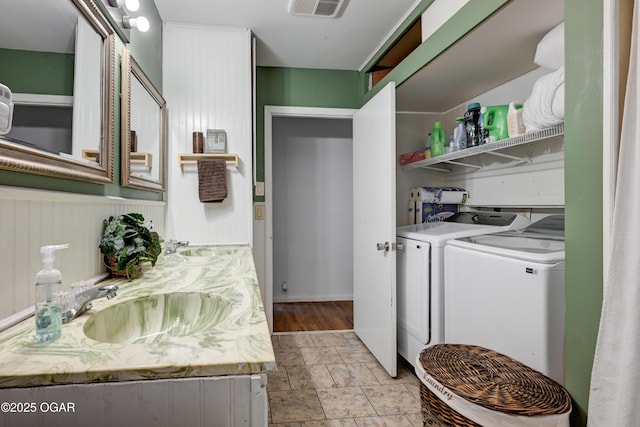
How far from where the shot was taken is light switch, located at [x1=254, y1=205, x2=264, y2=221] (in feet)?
9.71

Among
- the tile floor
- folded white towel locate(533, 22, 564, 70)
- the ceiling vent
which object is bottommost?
the tile floor

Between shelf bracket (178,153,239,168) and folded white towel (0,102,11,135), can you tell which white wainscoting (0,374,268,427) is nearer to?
folded white towel (0,102,11,135)

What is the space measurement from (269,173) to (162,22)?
1349 mm

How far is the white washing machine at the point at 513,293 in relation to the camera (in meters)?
1.30

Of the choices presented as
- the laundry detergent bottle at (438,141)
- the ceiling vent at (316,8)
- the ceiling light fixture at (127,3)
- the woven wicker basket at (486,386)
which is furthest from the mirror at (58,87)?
the laundry detergent bottle at (438,141)

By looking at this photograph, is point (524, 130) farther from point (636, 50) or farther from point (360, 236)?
point (360, 236)

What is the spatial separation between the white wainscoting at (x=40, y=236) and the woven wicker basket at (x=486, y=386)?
4.13 feet

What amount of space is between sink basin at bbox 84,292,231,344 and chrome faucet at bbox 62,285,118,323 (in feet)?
0.14

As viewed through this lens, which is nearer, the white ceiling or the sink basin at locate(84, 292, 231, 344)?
the sink basin at locate(84, 292, 231, 344)

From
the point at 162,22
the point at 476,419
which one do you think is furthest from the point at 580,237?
the point at 162,22

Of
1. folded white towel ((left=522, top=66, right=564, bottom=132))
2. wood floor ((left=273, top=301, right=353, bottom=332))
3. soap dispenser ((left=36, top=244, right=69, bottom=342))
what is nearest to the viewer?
soap dispenser ((left=36, top=244, right=69, bottom=342))

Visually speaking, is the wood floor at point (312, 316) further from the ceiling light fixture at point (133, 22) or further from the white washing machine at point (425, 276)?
the ceiling light fixture at point (133, 22)

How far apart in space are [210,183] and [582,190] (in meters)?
2.09

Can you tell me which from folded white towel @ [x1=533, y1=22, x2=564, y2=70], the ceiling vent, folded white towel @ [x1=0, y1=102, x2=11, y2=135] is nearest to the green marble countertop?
folded white towel @ [x1=0, y1=102, x2=11, y2=135]
